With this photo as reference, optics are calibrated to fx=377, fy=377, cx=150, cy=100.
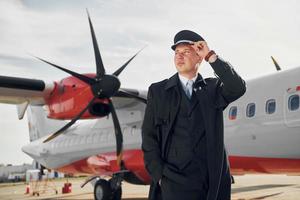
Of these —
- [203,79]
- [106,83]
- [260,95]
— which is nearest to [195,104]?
[203,79]

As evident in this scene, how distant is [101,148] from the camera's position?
1366 cm

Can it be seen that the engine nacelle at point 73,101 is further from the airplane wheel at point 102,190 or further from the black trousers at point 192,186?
the black trousers at point 192,186

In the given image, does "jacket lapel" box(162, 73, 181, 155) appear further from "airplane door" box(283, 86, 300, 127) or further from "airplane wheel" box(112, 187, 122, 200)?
"airplane wheel" box(112, 187, 122, 200)

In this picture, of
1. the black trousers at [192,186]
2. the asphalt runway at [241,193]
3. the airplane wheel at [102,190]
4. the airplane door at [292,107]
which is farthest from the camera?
the asphalt runway at [241,193]

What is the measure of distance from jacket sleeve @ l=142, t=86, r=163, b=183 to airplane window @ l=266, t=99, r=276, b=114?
612 cm

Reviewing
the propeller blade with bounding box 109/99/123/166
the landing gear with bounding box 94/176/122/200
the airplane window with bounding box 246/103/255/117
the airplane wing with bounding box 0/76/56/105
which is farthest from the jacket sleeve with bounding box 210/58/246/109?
the landing gear with bounding box 94/176/122/200

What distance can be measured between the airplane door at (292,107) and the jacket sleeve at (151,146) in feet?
18.7

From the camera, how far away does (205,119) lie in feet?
7.73

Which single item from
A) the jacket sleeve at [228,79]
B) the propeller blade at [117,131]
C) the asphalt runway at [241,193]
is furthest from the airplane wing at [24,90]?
the jacket sleeve at [228,79]

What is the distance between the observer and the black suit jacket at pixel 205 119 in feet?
7.63

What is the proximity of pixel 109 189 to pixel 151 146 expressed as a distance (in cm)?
1053

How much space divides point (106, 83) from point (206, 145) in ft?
28.9

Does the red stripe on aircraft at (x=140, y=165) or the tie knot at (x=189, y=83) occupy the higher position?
the tie knot at (x=189, y=83)

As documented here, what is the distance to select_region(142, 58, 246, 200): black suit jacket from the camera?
232cm
